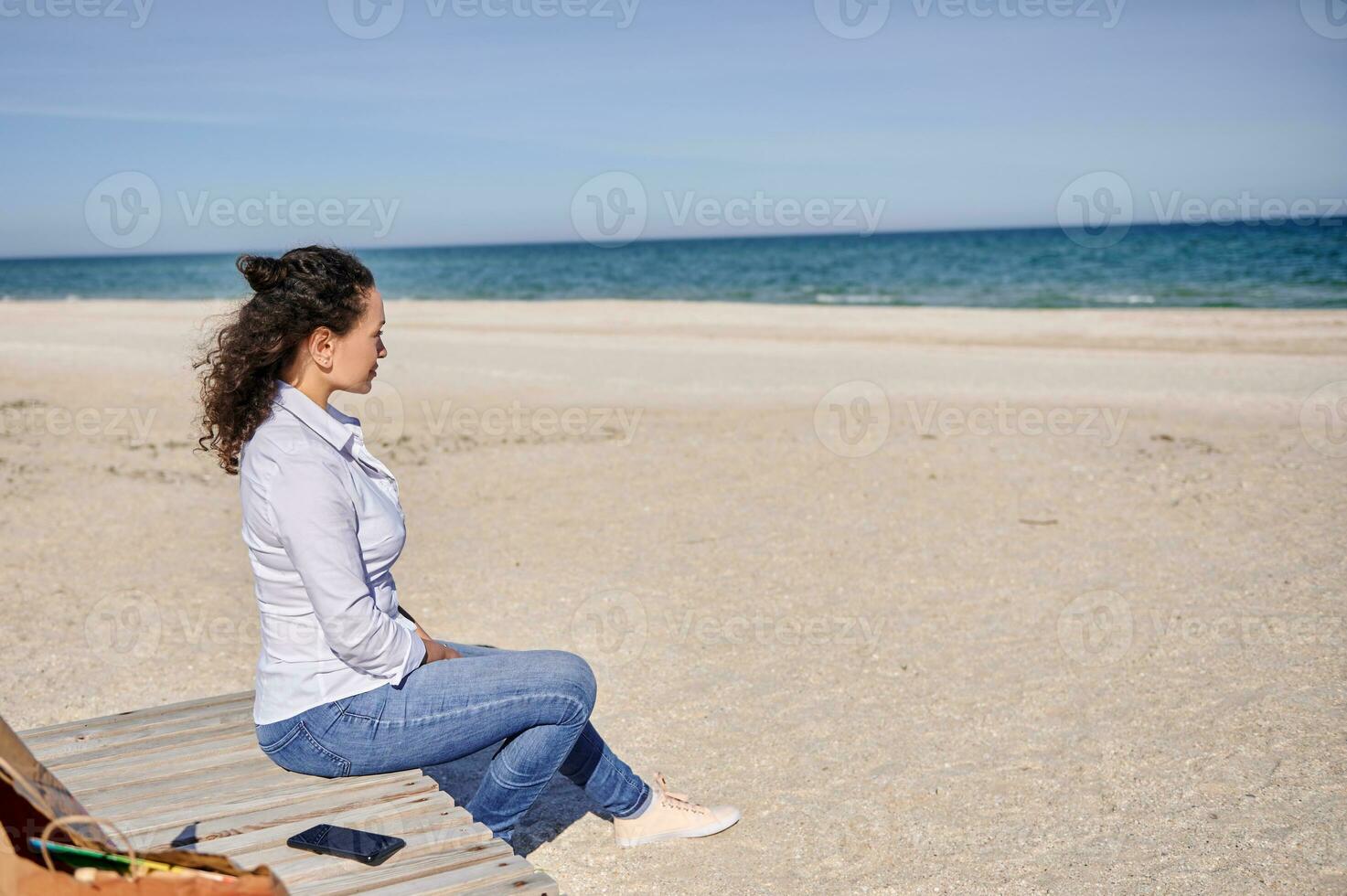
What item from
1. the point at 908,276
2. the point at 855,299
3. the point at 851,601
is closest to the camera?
the point at 851,601

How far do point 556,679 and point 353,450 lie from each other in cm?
91

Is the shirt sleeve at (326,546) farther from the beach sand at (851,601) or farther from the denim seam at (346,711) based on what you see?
the beach sand at (851,601)

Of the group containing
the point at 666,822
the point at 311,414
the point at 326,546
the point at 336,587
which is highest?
the point at 311,414

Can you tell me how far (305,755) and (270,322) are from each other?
1258 millimetres

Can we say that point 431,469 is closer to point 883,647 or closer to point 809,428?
point 809,428

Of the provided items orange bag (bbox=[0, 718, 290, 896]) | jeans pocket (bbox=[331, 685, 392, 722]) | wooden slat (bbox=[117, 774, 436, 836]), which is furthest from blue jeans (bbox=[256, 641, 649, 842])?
orange bag (bbox=[0, 718, 290, 896])

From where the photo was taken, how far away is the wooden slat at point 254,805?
9.34 feet

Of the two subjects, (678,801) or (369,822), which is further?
(678,801)

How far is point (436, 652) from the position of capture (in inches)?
139

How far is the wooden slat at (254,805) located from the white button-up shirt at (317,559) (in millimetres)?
246

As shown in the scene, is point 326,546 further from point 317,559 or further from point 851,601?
point 851,601

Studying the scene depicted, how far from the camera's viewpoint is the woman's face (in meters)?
3.33

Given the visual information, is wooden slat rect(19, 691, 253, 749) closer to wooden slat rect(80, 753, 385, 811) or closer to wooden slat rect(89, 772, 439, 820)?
wooden slat rect(80, 753, 385, 811)

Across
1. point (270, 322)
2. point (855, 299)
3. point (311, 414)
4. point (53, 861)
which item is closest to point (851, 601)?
point (311, 414)
